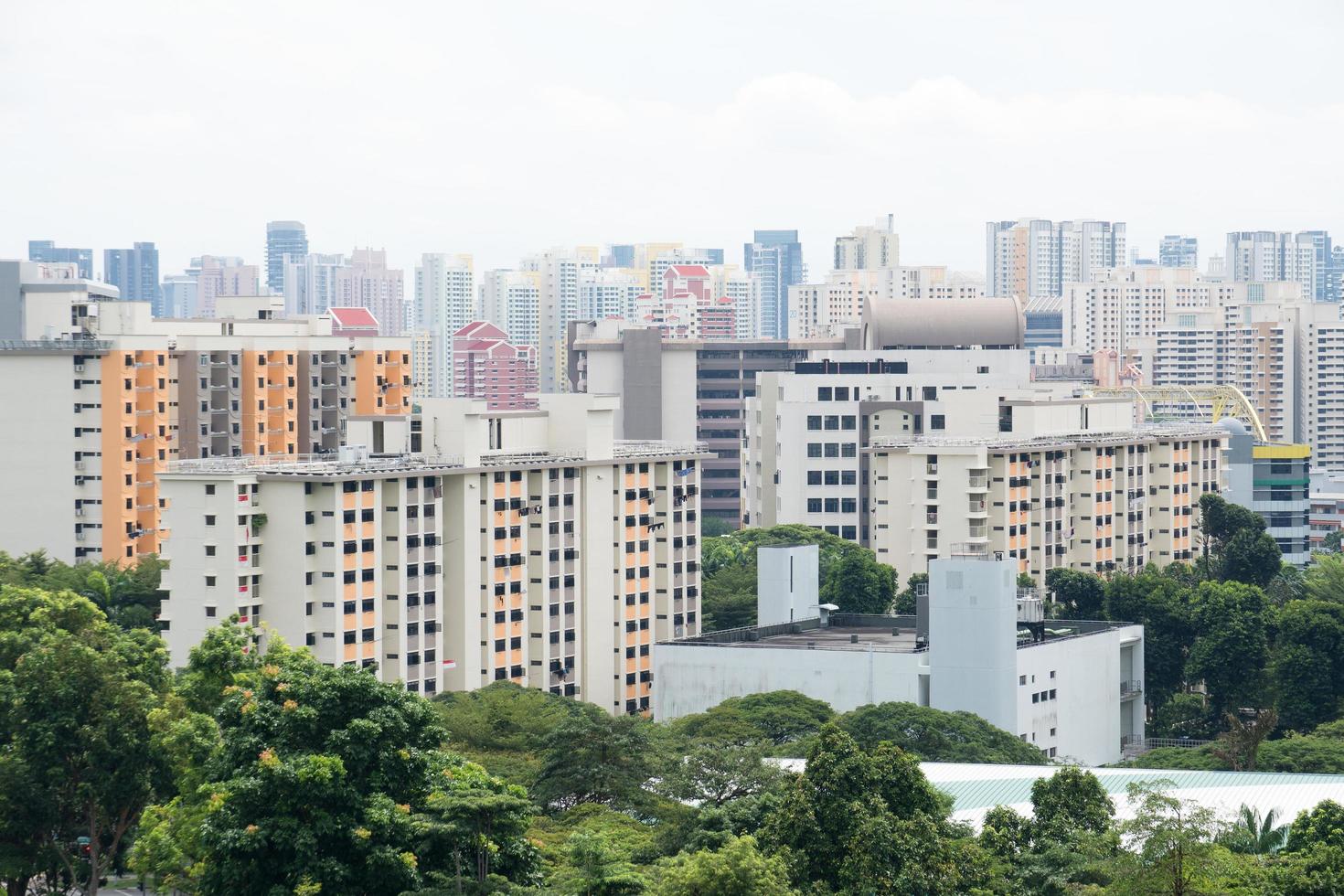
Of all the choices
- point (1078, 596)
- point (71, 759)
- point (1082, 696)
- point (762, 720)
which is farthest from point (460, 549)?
point (1078, 596)

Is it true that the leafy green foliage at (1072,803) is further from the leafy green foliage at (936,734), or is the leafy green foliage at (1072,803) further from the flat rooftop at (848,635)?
the flat rooftop at (848,635)

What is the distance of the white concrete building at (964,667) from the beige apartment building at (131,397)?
36.2m

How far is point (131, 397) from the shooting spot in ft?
388

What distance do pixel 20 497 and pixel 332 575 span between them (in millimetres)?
36737

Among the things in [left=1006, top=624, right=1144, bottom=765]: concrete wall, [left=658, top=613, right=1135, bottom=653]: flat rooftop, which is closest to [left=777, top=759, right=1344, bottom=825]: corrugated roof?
[left=1006, top=624, right=1144, bottom=765]: concrete wall

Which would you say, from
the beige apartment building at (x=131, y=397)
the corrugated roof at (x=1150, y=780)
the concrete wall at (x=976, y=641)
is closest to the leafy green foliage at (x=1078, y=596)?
the concrete wall at (x=976, y=641)

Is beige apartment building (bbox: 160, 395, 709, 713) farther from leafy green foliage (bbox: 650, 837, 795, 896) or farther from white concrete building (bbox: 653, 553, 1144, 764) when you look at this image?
leafy green foliage (bbox: 650, 837, 795, 896)

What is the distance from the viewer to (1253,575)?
395ft

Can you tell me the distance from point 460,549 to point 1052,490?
134ft

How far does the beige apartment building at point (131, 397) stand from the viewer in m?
116

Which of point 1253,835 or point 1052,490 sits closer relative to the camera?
point 1253,835

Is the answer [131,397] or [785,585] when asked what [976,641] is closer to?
[785,585]

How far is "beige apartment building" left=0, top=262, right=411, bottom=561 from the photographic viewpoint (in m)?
116

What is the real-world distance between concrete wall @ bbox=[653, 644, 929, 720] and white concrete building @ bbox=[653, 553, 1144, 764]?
4 cm
